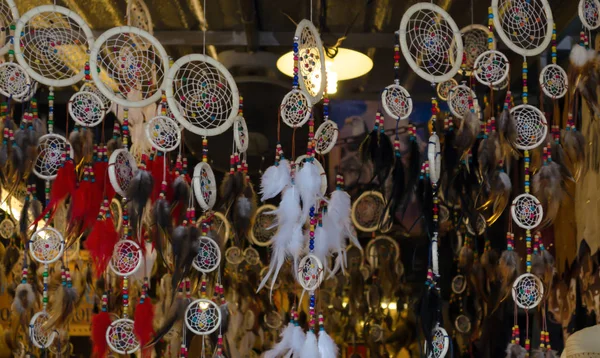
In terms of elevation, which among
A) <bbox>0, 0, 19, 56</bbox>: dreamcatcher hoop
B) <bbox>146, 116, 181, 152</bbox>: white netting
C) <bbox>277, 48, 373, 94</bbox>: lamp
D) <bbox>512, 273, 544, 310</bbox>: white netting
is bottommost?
<bbox>512, 273, 544, 310</bbox>: white netting

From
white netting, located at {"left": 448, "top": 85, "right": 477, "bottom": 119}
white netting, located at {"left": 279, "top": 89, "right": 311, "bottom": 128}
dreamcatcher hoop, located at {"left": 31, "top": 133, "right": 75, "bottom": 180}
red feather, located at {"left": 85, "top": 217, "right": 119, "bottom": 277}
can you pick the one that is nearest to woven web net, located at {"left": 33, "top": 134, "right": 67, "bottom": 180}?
dreamcatcher hoop, located at {"left": 31, "top": 133, "right": 75, "bottom": 180}

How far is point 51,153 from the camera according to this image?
2.72 meters

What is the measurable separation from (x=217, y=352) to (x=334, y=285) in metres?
1.84

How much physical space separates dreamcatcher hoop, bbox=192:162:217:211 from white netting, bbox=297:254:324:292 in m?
0.39

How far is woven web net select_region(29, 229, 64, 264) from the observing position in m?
2.60

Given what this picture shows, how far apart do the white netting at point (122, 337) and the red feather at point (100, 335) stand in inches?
4.3

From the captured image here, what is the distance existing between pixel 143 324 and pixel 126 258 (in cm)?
22

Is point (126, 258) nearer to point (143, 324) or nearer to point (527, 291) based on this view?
point (143, 324)

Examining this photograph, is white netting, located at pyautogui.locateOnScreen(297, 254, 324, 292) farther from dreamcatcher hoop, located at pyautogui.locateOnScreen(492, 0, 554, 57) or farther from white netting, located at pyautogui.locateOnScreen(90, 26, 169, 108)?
dreamcatcher hoop, located at pyautogui.locateOnScreen(492, 0, 554, 57)

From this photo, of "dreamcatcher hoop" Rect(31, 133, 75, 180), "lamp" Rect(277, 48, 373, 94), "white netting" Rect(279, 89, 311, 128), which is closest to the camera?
"white netting" Rect(279, 89, 311, 128)

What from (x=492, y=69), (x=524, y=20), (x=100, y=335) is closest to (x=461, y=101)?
(x=492, y=69)

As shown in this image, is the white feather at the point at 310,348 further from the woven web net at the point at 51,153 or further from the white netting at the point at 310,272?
the woven web net at the point at 51,153

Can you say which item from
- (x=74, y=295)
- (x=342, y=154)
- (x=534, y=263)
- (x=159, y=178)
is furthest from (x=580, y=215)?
(x=74, y=295)

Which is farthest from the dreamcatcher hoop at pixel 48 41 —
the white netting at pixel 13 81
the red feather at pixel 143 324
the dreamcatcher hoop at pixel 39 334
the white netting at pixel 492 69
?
the white netting at pixel 492 69
